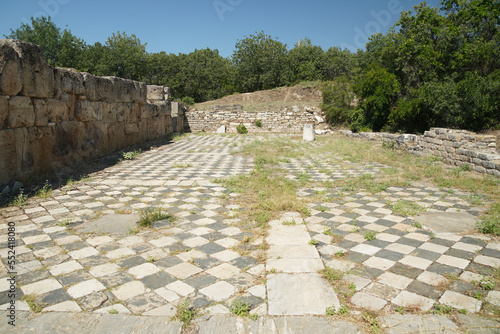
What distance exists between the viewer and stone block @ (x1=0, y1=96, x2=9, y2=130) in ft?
18.2

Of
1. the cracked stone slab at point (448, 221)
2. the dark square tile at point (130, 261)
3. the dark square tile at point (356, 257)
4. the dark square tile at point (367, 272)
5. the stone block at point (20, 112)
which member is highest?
the stone block at point (20, 112)

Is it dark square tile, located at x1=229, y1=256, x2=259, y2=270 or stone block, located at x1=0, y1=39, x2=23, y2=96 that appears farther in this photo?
stone block, located at x1=0, y1=39, x2=23, y2=96

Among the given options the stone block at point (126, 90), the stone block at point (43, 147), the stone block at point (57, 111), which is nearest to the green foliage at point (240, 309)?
the stone block at point (43, 147)

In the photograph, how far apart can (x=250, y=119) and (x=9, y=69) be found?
58.7 feet

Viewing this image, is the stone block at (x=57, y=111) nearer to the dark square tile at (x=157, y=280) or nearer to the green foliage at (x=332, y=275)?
the dark square tile at (x=157, y=280)

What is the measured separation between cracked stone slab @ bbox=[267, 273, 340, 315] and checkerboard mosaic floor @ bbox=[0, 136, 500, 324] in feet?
0.24

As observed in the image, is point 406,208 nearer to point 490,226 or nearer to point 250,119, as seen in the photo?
point 490,226

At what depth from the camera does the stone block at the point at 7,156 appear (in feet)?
18.4

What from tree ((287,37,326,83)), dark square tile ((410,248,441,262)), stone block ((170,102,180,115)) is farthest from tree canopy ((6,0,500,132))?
tree ((287,37,326,83))

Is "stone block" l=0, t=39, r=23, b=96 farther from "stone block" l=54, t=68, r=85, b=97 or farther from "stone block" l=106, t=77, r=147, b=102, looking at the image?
"stone block" l=106, t=77, r=147, b=102

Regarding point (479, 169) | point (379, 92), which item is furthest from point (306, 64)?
point (479, 169)

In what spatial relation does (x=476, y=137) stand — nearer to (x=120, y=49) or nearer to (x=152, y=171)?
(x=152, y=171)

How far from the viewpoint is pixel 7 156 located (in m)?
5.73

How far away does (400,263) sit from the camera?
10.7 ft
